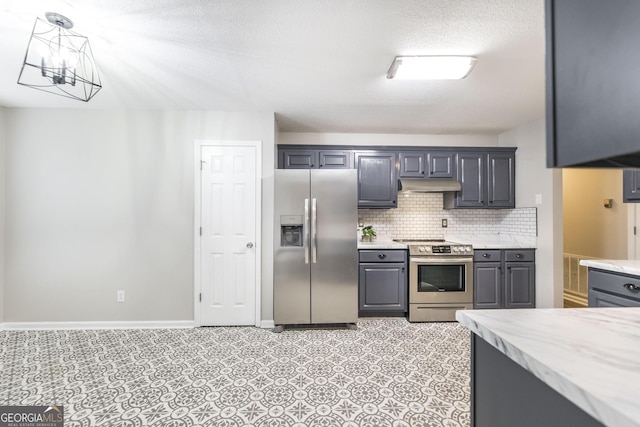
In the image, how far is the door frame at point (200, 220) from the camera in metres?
3.41

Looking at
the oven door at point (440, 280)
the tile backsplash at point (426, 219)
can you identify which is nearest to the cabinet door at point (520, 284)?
the oven door at point (440, 280)

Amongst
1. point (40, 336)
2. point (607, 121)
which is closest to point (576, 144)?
point (607, 121)

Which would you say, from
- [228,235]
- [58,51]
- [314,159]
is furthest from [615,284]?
[58,51]

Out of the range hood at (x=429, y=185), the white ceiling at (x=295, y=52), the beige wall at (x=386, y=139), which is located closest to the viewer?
the white ceiling at (x=295, y=52)

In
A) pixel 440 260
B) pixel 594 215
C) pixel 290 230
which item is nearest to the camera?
pixel 290 230

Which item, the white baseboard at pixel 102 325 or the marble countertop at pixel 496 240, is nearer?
the white baseboard at pixel 102 325

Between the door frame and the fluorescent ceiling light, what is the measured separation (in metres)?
1.73

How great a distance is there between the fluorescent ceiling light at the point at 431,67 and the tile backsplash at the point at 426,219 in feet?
6.79

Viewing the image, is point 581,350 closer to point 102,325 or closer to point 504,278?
point 504,278

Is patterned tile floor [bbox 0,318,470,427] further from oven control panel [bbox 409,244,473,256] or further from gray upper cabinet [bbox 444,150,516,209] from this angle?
gray upper cabinet [bbox 444,150,516,209]

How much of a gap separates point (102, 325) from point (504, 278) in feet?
15.4

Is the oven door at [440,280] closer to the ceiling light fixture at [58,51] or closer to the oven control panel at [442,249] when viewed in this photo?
the oven control panel at [442,249]

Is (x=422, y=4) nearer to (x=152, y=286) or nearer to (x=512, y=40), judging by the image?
(x=512, y=40)

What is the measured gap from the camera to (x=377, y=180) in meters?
4.07
